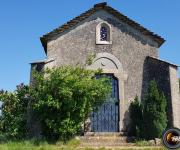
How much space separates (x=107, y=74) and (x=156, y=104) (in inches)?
139

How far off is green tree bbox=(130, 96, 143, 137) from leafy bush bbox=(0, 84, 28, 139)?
5.91 meters

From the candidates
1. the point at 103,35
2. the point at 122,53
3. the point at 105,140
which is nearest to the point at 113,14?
the point at 103,35

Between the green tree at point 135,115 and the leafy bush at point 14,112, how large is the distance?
19.4 feet

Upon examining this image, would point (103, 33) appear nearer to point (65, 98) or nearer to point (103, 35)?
point (103, 35)

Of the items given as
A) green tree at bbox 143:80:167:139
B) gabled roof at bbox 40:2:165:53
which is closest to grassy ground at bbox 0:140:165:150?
green tree at bbox 143:80:167:139

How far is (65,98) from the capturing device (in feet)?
57.5

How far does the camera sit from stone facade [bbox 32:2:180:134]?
20844mm

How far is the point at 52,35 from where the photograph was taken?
21531mm

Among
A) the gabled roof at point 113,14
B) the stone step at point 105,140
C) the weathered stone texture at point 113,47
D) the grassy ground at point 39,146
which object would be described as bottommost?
the grassy ground at point 39,146

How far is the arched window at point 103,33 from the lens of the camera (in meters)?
21.8

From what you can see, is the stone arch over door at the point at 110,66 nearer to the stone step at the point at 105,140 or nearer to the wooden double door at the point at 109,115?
the wooden double door at the point at 109,115

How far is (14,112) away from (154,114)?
795 cm

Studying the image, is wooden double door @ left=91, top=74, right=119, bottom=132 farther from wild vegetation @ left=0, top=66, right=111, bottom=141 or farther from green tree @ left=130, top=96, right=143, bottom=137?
wild vegetation @ left=0, top=66, right=111, bottom=141

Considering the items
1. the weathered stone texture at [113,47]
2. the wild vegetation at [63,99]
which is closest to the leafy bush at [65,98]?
the wild vegetation at [63,99]
